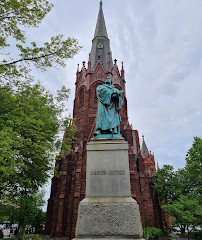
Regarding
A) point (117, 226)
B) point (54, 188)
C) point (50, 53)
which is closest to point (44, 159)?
point (50, 53)

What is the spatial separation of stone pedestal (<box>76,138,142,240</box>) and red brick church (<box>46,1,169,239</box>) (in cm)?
1047

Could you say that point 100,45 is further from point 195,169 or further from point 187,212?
point 187,212

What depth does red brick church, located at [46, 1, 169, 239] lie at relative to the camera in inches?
715

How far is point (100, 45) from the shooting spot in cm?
3234

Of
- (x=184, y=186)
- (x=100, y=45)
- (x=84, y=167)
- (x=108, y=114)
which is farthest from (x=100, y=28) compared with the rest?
(x=108, y=114)

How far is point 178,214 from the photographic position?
1658 centimetres

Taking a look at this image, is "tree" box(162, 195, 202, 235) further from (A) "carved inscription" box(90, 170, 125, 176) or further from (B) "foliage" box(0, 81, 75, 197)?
(A) "carved inscription" box(90, 170, 125, 176)

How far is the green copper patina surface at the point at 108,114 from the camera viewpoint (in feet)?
19.8

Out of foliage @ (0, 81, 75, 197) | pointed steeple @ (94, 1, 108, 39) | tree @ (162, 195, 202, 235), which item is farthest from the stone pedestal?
pointed steeple @ (94, 1, 108, 39)

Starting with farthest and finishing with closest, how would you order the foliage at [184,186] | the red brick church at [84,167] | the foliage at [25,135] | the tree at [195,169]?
1. the tree at [195,169]
2. the red brick church at [84,167]
3. the foliage at [184,186]
4. the foliage at [25,135]

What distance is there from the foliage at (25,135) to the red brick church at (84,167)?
337 cm

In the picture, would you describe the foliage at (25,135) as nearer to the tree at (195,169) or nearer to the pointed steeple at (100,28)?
the tree at (195,169)

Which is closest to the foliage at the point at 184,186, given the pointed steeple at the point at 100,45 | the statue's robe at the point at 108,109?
the statue's robe at the point at 108,109

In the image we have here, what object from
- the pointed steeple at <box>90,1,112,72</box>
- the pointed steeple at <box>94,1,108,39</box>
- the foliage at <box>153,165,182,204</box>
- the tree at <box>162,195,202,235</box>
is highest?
the pointed steeple at <box>94,1,108,39</box>
